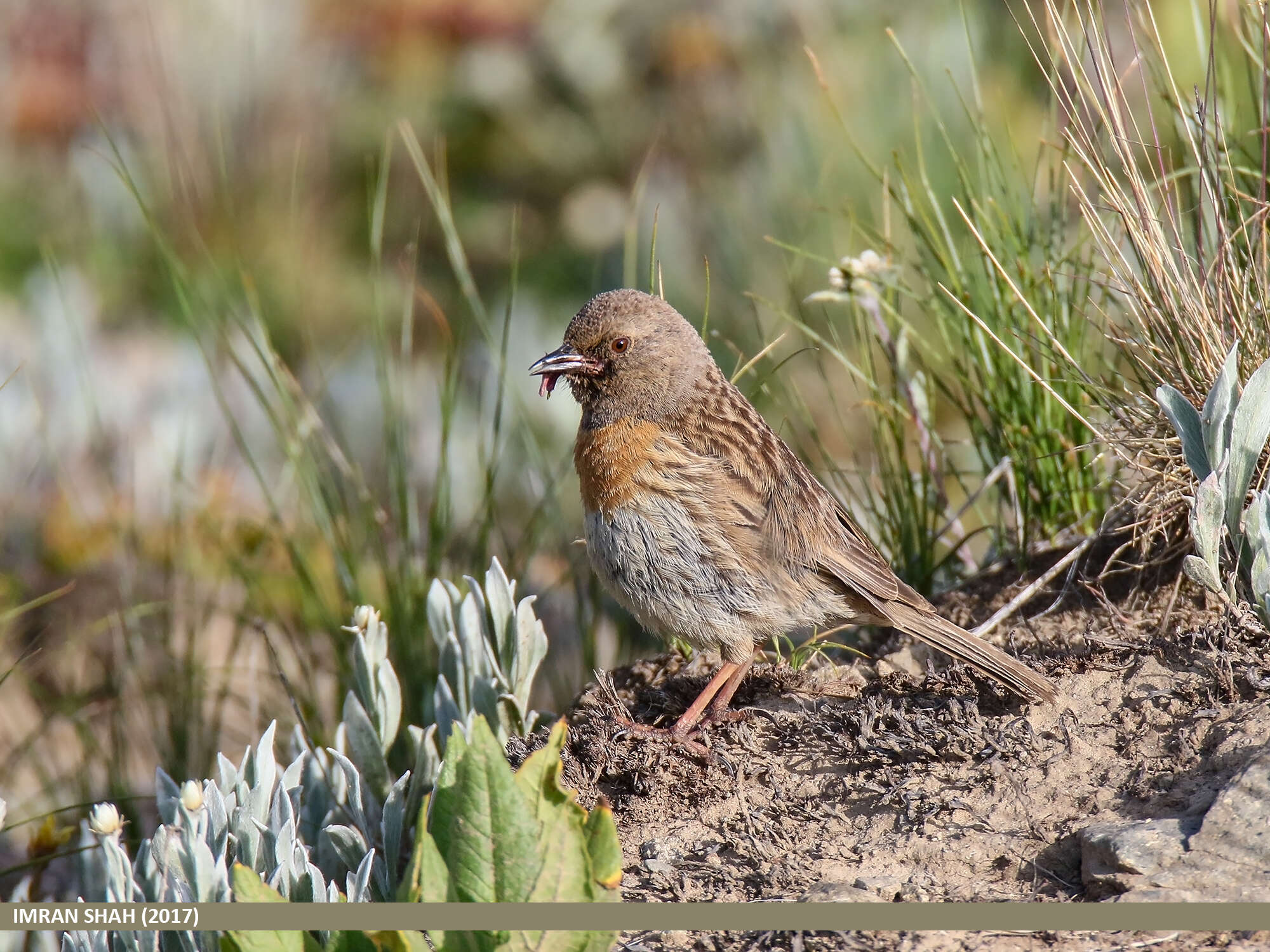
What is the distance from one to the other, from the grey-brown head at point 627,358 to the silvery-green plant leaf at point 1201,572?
1.56 metres

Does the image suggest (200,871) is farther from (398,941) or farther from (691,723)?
(691,723)

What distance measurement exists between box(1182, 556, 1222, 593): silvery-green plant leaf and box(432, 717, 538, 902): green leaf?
5.35 ft

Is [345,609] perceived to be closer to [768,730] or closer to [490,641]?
[490,641]

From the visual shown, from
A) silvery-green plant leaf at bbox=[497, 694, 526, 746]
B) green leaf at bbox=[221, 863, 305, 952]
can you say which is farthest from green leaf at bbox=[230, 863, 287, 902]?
silvery-green plant leaf at bbox=[497, 694, 526, 746]

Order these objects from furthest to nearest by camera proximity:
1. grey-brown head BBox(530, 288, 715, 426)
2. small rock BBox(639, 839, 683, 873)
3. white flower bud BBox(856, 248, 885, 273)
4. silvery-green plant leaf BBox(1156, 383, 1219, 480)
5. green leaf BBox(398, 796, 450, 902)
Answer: white flower bud BBox(856, 248, 885, 273)
grey-brown head BBox(530, 288, 715, 426)
silvery-green plant leaf BBox(1156, 383, 1219, 480)
small rock BBox(639, 839, 683, 873)
green leaf BBox(398, 796, 450, 902)

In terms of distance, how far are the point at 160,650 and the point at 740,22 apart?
611 centimetres

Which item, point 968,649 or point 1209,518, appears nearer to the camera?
point 1209,518

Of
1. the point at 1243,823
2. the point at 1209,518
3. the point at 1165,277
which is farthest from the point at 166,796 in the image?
the point at 1165,277

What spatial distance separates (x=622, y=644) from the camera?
477 cm

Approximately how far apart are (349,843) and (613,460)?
1325 mm

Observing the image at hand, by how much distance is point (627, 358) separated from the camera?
3.92 metres

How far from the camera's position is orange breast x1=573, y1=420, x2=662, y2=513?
3.71m

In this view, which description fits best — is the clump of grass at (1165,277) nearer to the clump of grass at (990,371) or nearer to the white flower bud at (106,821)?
the clump of grass at (990,371)

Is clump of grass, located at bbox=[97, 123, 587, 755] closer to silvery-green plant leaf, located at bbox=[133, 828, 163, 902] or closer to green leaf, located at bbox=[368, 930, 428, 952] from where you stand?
silvery-green plant leaf, located at bbox=[133, 828, 163, 902]
